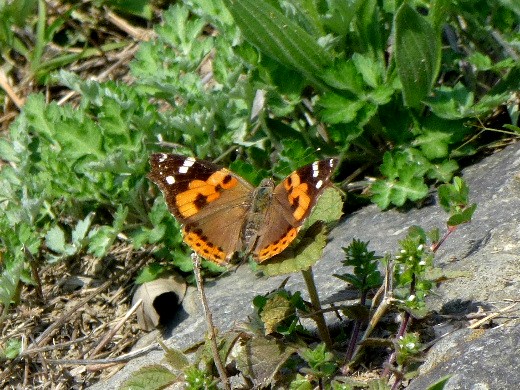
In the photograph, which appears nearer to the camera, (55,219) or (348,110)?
(348,110)

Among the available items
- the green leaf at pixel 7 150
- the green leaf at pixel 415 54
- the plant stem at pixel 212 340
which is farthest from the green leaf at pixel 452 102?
the green leaf at pixel 7 150

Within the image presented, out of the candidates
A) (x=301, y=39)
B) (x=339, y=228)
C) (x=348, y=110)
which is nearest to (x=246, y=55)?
(x=301, y=39)

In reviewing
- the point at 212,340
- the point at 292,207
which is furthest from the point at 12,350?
the point at 292,207

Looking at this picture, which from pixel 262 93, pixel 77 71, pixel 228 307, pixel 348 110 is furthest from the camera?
pixel 77 71

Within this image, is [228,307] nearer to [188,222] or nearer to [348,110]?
[188,222]

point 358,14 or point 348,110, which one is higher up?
point 358,14

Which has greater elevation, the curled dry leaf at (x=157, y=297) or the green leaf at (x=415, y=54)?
the green leaf at (x=415, y=54)

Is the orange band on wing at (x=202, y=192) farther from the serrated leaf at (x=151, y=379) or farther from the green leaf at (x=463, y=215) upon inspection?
the green leaf at (x=463, y=215)

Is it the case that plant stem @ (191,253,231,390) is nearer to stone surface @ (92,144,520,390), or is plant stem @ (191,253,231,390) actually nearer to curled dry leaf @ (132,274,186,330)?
stone surface @ (92,144,520,390)
